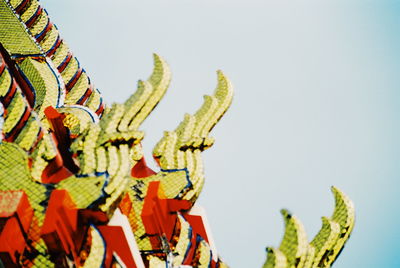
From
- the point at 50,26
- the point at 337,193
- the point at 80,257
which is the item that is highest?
the point at 50,26

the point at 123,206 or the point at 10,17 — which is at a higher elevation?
the point at 10,17

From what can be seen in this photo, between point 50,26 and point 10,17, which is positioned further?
point 50,26

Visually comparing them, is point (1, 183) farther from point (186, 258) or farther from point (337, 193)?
point (337, 193)

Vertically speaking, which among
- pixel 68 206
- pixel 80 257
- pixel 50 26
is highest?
pixel 50 26

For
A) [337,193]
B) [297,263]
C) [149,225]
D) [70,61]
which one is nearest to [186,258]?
[149,225]

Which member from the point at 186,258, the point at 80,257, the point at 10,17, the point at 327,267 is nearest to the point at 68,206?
the point at 80,257

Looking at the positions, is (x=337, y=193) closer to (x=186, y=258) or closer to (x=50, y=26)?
(x=186, y=258)

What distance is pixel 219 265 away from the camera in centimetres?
760

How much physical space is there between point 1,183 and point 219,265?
9.12ft

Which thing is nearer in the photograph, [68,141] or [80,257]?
[80,257]

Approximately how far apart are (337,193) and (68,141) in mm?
3228

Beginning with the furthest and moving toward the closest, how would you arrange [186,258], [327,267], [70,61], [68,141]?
1. [70,61]
2. [68,141]
3. [327,267]
4. [186,258]

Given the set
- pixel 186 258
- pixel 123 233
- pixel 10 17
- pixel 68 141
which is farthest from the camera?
pixel 10 17

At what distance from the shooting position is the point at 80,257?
5.77 meters
